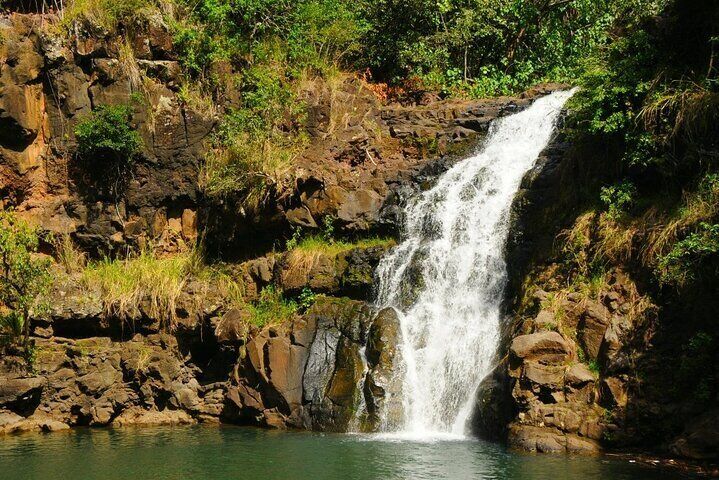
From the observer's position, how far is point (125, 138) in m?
19.7

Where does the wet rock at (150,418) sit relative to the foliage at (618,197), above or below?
below

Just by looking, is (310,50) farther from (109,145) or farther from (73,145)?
(73,145)

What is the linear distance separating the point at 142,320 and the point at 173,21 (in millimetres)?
9056

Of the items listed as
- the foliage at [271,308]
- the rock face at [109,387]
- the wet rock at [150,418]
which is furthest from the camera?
the foliage at [271,308]

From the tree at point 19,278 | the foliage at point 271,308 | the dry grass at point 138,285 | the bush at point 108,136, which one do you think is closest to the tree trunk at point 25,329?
the tree at point 19,278

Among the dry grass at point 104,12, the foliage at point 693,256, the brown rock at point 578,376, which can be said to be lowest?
the brown rock at point 578,376

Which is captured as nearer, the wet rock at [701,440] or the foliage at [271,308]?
the wet rock at [701,440]

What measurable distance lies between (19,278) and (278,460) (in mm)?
7641

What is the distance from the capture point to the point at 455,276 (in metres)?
15.8

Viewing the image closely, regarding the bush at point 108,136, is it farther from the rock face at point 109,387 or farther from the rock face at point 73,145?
the rock face at point 109,387

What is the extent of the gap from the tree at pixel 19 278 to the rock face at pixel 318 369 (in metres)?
4.49

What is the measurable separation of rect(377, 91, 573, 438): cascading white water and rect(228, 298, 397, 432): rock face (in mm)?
579

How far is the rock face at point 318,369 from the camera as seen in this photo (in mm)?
14836

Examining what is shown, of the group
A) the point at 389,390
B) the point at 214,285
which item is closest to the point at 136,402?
the point at 214,285
